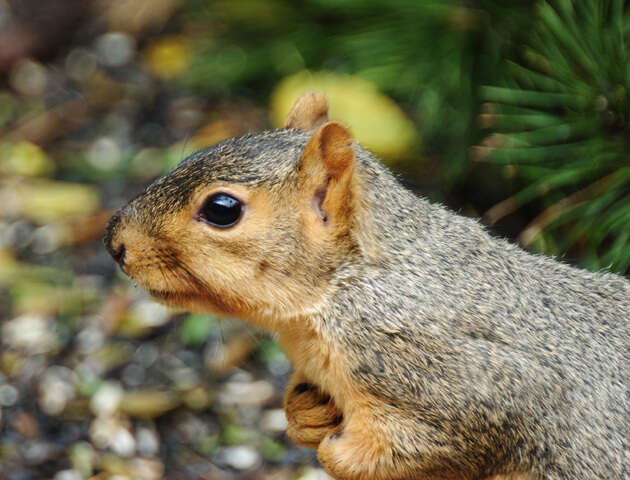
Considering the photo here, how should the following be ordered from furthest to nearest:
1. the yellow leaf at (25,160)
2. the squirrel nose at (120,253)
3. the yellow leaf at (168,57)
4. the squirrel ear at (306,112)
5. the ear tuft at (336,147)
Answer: the yellow leaf at (168,57) < the yellow leaf at (25,160) < the squirrel ear at (306,112) < the squirrel nose at (120,253) < the ear tuft at (336,147)

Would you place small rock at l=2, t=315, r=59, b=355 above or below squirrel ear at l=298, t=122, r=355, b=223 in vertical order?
below

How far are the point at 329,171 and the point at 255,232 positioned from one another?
0.16 metres

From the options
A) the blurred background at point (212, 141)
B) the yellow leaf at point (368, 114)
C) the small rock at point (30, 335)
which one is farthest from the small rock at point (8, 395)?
the yellow leaf at point (368, 114)

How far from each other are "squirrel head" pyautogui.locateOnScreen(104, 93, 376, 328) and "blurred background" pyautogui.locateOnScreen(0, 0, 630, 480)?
2.50 ft

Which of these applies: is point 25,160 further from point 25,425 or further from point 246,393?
point 246,393

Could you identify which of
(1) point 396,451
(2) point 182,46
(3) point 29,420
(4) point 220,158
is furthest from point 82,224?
(1) point 396,451

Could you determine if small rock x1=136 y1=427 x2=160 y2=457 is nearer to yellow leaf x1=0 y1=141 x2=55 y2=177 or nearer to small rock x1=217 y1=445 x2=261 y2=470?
small rock x1=217 y1=445 x2=261 y2=470

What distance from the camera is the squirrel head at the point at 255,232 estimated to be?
54.6 inches

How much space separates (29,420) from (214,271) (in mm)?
1126

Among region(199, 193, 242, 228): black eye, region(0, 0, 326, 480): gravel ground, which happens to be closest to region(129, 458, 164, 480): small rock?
region(0, 0, 326, 480): gravel ground

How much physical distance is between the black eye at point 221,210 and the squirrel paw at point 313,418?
38cm

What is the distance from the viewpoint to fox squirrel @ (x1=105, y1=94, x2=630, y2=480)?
4.51 ft

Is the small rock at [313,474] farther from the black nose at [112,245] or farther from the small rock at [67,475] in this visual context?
the black nose at [112,245]

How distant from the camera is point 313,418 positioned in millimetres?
1521
